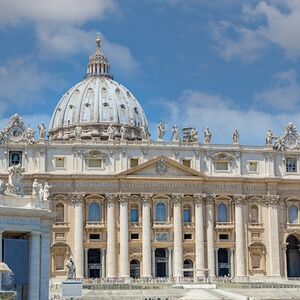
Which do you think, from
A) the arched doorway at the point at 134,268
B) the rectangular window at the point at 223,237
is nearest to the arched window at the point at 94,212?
the arched doorway at the point at 134,268

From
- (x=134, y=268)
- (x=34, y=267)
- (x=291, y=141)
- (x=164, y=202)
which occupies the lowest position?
(x=34, y=267)

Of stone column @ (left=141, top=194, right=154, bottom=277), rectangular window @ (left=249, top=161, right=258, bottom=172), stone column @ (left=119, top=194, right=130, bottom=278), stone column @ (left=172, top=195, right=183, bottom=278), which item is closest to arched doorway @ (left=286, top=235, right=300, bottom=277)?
rectangular window @ (left=249, top=161, right=258, bottom=172)

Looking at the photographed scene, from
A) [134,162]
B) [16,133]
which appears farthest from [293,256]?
[16,133]

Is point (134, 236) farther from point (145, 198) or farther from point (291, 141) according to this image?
point (291, 141)

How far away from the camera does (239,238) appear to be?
289 feet

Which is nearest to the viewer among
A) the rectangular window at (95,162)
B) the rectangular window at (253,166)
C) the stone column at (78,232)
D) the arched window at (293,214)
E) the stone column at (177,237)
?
the stone column at (78,232)

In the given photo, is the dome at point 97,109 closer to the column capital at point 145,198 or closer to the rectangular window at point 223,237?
the column capital at point 145,198

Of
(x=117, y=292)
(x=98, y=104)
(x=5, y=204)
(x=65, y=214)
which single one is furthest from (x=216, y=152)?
(x=5, y=204)

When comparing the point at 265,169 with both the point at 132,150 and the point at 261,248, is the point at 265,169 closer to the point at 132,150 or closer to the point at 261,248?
the point at 261,248

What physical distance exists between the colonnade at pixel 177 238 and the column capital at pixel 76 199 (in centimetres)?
27

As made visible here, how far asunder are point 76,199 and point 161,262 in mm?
11708

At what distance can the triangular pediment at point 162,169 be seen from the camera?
86688 mm

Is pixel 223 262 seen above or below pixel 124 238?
below

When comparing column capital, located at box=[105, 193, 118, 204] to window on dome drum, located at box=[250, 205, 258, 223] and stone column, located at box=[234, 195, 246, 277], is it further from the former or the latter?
window on dome drum, located at box=[250, 205, 258, 223]
